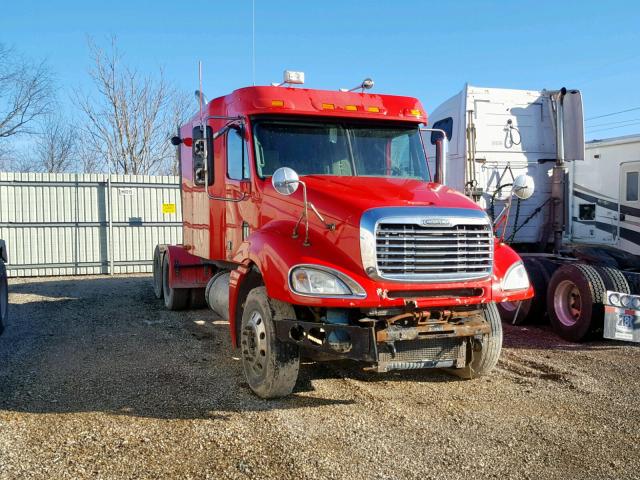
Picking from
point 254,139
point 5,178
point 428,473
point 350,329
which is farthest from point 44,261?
point 428,473

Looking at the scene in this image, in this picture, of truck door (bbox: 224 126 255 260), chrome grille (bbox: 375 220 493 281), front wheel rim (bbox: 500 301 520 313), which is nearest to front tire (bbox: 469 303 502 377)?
chrome grille (bbox: 375 220 493 281)

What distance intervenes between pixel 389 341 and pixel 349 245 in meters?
0.80

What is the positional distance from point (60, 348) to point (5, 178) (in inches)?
380

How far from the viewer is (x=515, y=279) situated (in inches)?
206

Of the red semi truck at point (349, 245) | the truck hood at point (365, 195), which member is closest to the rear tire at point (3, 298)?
the red semi truck at point (349, 245)

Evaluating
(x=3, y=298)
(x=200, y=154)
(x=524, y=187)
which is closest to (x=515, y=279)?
(x=524, y=187)

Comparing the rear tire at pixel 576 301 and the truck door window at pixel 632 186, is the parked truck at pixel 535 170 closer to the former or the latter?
the truck door window at pixel 632 186

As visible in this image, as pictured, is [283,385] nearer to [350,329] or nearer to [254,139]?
[350,329]

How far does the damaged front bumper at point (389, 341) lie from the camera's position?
456 centimetres

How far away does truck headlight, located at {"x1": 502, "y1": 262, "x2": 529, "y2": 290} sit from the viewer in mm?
5145

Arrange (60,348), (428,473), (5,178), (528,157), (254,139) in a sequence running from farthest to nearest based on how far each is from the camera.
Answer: (5,178) → (528,157) → (60,348) → (254,139) → (428,473)

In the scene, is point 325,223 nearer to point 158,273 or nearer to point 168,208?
point 158,273

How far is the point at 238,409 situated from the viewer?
4945mm

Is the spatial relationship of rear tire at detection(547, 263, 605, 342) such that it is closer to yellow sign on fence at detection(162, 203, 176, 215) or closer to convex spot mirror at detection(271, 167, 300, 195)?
convex spot mirror at detection(271, 167, 300, 195)
